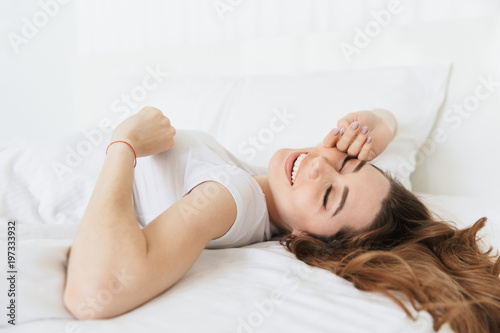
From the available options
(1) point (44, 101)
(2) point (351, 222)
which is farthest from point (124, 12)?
(2) point (351, 222)

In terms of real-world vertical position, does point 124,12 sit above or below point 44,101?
above

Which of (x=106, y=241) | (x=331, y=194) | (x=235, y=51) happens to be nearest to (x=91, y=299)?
(x=106, y=241)

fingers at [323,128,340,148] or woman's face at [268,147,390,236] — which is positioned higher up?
fingers at [323,128,340,148]

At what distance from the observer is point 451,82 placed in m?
1.77

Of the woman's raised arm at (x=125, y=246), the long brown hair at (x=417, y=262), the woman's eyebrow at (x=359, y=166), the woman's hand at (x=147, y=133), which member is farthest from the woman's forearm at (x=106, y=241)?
the woman's eyebrow at (x=359, y=166)

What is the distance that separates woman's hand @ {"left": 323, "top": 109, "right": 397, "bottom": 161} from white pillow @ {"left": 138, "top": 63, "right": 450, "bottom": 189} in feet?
0.31

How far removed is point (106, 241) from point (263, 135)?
104 cm

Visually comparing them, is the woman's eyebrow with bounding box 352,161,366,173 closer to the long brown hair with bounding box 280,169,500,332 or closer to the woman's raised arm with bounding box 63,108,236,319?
the long brown hair with bounding box 280,169,500,332

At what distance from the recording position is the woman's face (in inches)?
45.3

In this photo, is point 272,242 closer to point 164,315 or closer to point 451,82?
point 164,315

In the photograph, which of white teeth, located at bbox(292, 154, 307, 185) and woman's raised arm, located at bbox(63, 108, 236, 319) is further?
white teeth, located at bbox(292, 154, 307, 185)

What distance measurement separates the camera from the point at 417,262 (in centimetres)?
98

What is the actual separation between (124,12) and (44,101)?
2.50 ft

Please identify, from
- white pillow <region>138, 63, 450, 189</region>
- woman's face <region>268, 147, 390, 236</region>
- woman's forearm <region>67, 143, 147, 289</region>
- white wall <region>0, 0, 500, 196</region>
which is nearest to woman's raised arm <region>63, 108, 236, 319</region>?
woman's forearm <region>67, 143, 147, 289</region>
